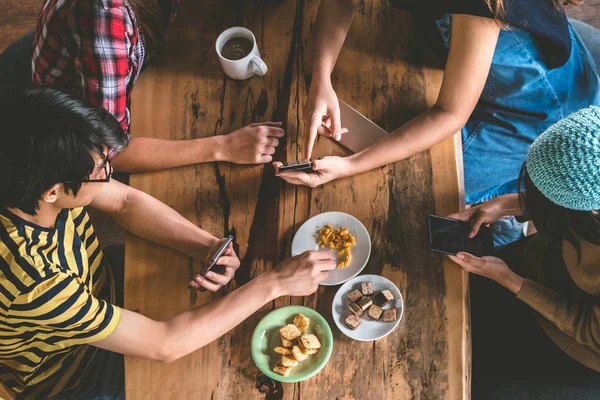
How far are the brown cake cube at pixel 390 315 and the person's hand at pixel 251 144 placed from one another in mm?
539

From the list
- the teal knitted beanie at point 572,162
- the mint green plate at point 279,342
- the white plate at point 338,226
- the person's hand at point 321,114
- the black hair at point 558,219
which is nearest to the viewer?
the teal knitted beanie at point 572,162

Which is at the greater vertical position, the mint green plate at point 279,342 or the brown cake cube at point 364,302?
the brown cake cube at point 364,302

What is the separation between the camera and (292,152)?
148 cm

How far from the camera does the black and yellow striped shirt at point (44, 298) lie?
1.13 m

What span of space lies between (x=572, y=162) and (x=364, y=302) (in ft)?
1.85

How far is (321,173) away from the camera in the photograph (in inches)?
54.9

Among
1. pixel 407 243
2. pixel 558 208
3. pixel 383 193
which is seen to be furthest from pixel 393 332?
pixel 558 208

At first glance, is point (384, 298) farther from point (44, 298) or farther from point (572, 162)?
point (44, 298)

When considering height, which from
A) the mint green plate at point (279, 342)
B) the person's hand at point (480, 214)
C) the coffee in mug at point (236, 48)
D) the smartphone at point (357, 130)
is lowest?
the mint green plate at point (279, 342)

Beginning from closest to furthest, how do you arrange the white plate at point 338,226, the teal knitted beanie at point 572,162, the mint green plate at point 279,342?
the teal knitted beanie at point 572,162, the mint green plate at point 279,342, the white plate at point 338,226

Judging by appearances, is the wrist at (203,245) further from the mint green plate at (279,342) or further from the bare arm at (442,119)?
the bare arm at (442,119)

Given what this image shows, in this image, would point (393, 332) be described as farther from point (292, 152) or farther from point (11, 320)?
point (11, 320)

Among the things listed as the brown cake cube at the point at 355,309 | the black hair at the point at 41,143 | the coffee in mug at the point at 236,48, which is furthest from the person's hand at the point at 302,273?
the coffee in mug at the point at 236,48

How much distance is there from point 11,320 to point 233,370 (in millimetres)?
529
